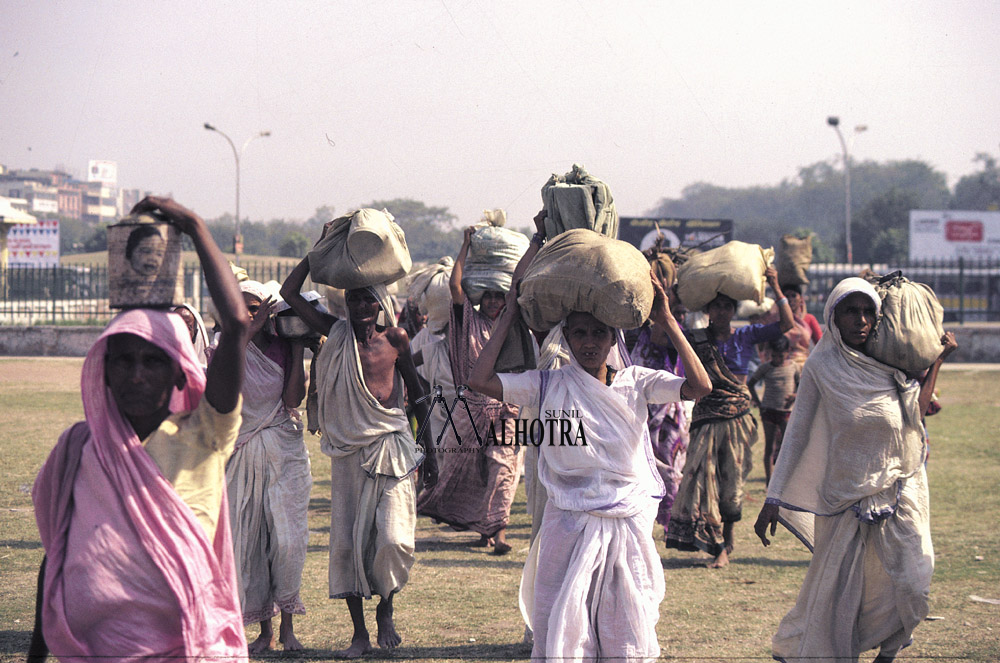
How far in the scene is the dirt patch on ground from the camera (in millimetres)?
18625

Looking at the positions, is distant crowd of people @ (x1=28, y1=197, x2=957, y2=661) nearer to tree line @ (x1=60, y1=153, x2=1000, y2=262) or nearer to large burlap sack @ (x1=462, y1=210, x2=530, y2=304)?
large burlap sack @ (x1=462, y1=210, x2=530, y2=304)

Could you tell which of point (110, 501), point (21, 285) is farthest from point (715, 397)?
point (21, 285)

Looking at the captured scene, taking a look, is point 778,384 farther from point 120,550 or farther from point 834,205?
point 834,205

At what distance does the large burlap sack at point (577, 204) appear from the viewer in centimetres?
548

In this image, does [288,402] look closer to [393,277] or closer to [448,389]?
[393,277]

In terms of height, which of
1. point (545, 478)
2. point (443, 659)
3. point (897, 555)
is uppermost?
point (545, 478)

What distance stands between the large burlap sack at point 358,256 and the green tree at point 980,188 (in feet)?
281

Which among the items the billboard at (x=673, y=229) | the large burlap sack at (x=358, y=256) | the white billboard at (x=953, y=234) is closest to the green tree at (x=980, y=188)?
the white billboard at (x=953, y=234)

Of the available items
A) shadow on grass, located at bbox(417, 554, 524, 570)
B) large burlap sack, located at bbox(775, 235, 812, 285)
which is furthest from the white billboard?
shadow on grass, located at bbox(417, 554, 524, 570)

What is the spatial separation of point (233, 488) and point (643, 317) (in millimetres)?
2805

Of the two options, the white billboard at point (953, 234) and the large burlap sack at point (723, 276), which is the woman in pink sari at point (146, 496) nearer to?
the large burlap sack at point (723, 276)

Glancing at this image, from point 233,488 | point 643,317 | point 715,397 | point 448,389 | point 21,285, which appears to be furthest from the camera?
point 21,285

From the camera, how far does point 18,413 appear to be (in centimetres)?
1507

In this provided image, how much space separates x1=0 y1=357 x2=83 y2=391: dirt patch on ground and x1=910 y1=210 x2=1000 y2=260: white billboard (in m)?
48.4
